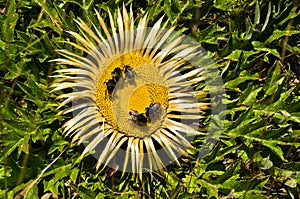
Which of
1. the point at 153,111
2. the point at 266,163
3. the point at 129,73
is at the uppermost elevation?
the point at 129,73

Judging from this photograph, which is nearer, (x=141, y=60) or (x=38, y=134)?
(x=38, y=134)

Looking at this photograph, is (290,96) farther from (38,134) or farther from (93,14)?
(38,134)

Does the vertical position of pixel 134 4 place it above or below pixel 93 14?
above

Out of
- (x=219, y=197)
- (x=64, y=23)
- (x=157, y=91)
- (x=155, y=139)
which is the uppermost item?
(x=64, y=23)

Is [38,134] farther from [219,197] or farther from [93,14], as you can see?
[219,197]

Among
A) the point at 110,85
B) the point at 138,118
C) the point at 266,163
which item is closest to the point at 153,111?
the point at 138,118

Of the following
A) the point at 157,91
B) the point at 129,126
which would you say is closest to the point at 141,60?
the point at 157,91

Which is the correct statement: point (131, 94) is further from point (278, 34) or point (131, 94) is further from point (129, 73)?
point (278, 34)

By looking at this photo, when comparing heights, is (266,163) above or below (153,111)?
below
